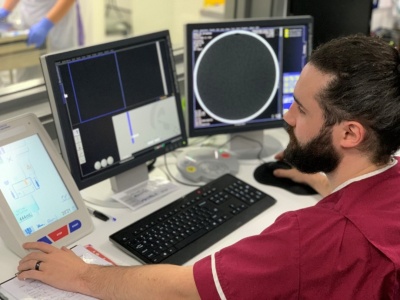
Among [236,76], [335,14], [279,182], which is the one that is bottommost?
[279,182]

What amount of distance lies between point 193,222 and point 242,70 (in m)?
0.57

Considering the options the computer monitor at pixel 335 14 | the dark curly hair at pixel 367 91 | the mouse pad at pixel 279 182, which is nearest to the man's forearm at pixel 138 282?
the dark curly hair at pixel 367 91

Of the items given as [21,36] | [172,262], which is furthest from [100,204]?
[21,36]

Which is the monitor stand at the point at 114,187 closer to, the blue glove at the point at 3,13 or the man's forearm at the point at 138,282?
the man's forearm at the point at 138,282

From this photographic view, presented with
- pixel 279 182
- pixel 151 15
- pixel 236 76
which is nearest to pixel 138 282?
pixel 279 182

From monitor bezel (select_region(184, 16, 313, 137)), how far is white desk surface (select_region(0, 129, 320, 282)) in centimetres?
13

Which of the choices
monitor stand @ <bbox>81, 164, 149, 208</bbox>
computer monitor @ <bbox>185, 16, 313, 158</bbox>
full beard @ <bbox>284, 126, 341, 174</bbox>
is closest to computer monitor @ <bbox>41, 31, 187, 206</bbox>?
monitor stand @ <bbox>81, 164, 149, 208</bbox>

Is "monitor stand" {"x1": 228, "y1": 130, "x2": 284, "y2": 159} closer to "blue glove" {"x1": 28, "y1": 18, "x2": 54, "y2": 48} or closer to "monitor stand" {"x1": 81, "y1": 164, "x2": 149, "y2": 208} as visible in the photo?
"monitor stand" {"x1": 81, "y1": 164, "x2": 149, "y2": 208}

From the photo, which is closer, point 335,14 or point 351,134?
point 351,134

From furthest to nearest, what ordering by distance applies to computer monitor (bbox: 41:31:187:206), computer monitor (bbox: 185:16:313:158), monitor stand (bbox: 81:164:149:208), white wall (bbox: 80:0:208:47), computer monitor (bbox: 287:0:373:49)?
white wall (bbox: 80:0:208:47), computer monitor (bbox: 287:0:373:49), computer monitor (bbox: 185:16:313:158), monitor stand (bbox: 81:164:149:208), computer monitor (bbox: 41:31:187:206)

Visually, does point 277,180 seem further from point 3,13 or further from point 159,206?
point 3,13

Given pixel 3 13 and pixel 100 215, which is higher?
pixel 3 13

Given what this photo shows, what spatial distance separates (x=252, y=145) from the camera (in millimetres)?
1807

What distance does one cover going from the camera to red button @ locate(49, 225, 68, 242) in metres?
1.22
